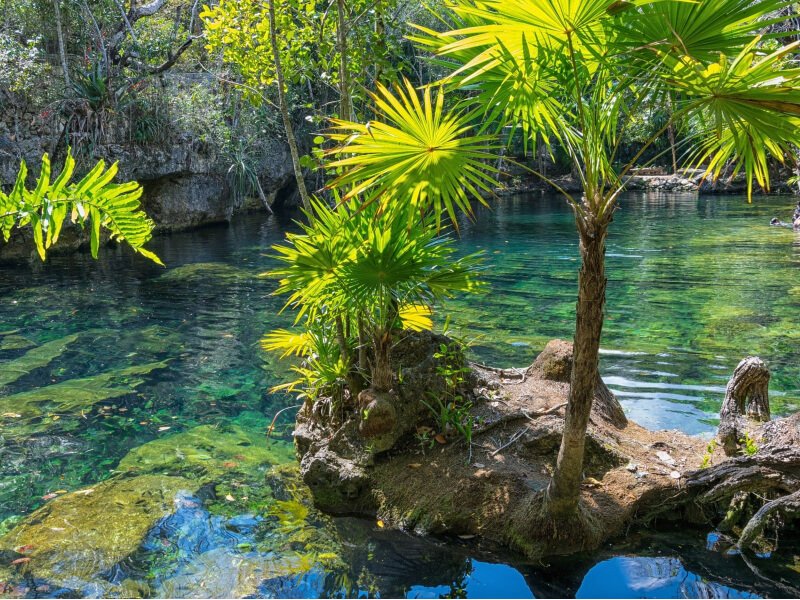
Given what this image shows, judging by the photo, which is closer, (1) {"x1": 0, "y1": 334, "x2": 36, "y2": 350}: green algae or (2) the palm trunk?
(2) the palm trunk

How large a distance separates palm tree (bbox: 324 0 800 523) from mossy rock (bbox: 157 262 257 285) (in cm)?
1135

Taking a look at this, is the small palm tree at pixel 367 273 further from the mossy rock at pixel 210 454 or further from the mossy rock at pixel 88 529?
the mossy rock at pixel 88 529

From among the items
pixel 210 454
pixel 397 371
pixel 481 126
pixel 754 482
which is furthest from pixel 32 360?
pixel 754 482

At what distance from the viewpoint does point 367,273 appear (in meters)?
4.35

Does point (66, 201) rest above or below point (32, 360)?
above

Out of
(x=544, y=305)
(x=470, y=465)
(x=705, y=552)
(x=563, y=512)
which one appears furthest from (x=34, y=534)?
(x=544, y=305)

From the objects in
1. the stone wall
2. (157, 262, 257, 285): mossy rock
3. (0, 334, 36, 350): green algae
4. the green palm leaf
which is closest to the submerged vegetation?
the green palm leaf

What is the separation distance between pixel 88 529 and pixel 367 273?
249 cm

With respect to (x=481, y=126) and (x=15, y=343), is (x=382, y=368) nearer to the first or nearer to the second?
(x=481, y=126)

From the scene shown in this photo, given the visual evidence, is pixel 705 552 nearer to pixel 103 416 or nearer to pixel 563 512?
pixel 563 512

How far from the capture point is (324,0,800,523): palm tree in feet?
9.36

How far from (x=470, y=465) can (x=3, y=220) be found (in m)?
3.02

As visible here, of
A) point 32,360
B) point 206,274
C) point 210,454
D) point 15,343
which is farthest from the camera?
point 206,274

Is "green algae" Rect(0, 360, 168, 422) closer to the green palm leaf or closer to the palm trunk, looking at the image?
the palm trunk
